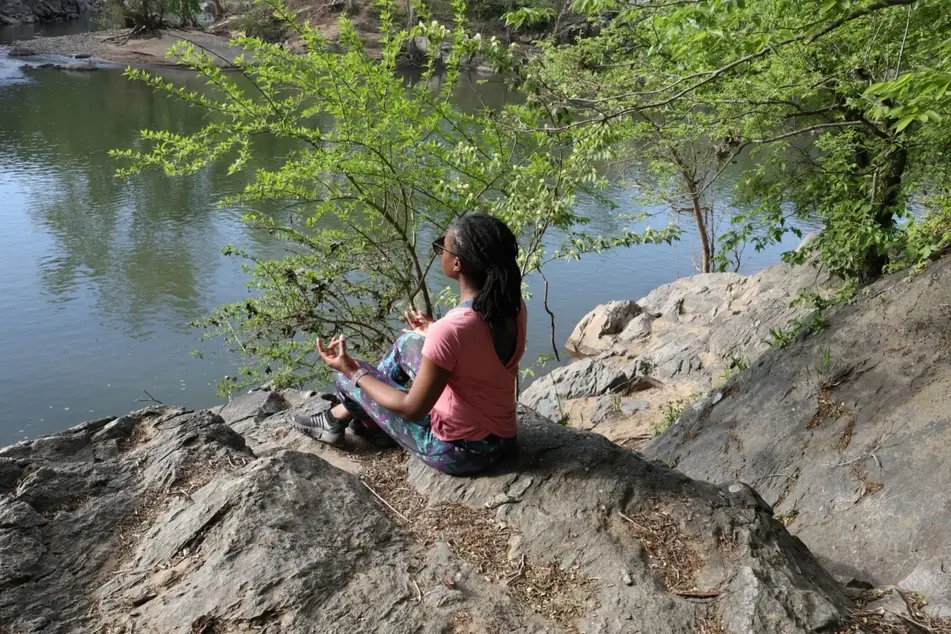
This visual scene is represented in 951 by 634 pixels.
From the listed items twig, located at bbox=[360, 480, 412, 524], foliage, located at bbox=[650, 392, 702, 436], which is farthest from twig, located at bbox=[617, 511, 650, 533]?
foliage, located at bbox=[650, 392, 702, 436]

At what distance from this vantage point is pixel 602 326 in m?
11.2

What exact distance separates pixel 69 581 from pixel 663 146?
8.43 meters

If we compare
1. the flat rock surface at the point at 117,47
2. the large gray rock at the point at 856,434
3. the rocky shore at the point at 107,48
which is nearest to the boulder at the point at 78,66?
the rocky shore at the point at 107,48

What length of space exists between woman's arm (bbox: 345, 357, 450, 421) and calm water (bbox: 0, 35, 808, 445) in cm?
667

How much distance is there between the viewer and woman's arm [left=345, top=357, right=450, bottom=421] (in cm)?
296

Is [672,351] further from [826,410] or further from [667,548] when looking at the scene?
Answer: [667,548]

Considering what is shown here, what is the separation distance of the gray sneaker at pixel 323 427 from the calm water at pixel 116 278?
562cm

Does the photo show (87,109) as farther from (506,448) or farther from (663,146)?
(506,448)

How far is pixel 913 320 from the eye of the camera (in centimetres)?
507

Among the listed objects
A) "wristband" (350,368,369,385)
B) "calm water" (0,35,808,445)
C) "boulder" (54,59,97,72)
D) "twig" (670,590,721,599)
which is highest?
"wristband" (350,368,369,385)

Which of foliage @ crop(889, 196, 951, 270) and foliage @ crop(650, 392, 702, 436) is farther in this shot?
foliage @ crop(650, 392, 702, 436)

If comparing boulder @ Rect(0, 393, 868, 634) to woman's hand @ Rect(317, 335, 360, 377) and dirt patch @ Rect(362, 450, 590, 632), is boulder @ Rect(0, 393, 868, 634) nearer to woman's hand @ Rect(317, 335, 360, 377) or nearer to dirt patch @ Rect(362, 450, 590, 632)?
dirt patch @ Rect(362, 450, 590, 632)

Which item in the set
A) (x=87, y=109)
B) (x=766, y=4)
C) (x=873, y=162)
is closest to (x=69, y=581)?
(x=766, y=4)

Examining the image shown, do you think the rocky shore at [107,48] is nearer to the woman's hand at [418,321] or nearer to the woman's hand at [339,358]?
the woman's hand at [418,321]
